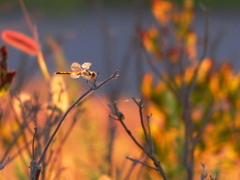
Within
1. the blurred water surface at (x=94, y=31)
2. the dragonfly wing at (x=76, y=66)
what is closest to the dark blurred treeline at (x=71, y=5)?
the blurred water surface at (x=94, y=31)

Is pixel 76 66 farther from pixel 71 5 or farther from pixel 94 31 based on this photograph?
pixel 71 5

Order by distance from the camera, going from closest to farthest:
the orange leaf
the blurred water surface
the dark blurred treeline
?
the orange leaf
the blurred water surface
the dark blurred treeline

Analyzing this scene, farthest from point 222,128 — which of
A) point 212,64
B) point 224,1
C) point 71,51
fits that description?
point 224,1

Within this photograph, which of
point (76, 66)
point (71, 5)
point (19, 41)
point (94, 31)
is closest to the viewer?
point (76, 66)

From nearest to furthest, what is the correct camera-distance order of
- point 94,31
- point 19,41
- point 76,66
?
1. point 76,66
2. point 19,41
3. point 94,31

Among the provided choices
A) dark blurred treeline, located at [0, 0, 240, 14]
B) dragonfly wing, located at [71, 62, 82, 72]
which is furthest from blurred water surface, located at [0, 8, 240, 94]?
dragonfly wing, located at [71, 62, 82, 72]

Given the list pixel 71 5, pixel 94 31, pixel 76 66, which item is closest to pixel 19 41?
pixel 76 66

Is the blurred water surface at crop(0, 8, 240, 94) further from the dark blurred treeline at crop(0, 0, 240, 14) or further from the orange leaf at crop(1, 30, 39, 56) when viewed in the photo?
the orange leaf at crop(1, 30, 39, 56)

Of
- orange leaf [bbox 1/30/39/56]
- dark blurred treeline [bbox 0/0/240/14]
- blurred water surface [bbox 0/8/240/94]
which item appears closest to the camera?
orange leaf [bbox 1/30/39/56]

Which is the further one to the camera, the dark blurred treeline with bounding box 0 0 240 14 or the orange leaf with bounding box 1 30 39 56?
the dark blurred treeline with bounding box 0 0 240 14
